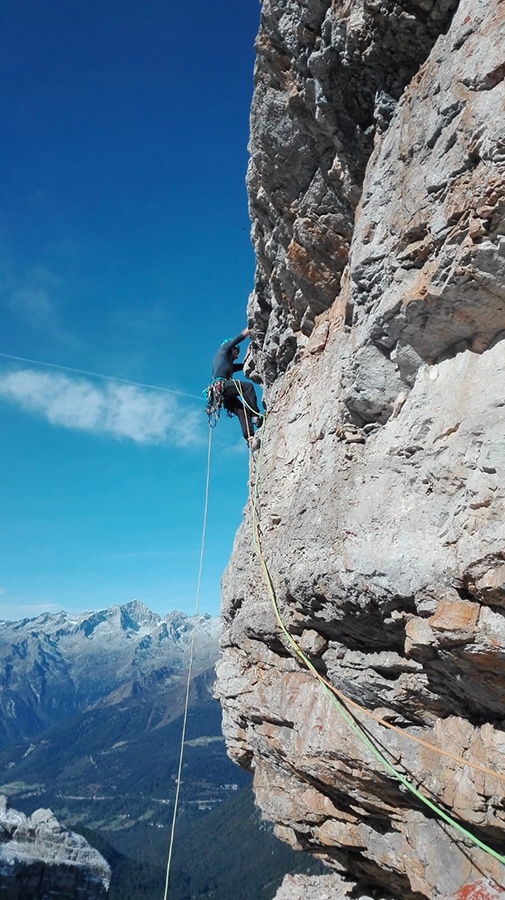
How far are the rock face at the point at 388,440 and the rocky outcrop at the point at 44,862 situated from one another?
294ft

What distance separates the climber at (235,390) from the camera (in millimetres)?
14570

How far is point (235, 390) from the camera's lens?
14.7 metres

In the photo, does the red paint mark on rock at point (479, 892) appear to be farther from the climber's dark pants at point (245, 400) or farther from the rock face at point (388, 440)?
the climber's dark pants at point (245, 400)

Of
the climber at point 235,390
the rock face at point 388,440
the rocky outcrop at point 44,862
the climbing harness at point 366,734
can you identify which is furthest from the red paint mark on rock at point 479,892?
the rocky outcrop at point 44,862

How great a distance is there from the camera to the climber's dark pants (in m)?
14.6

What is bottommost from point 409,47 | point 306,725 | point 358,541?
point 306,725

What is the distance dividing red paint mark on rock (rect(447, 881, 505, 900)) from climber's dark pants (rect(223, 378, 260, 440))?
32.8 ft

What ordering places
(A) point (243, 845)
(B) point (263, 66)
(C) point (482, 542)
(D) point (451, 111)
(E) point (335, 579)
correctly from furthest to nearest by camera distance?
(A) point (243, 845) < (B) point (263, 66) < (E) point (335, 579) < (D) point (451, 111) < (C) point (482, 542)

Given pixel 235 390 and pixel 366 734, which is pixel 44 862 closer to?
pixel 235 390

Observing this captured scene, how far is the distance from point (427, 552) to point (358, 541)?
1.21 meters

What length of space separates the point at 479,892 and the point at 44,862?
96.9 m

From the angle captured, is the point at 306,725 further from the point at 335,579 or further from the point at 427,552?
the point at 427,552

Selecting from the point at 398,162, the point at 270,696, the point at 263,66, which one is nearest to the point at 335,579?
the point at 270,696

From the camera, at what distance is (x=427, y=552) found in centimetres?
636
